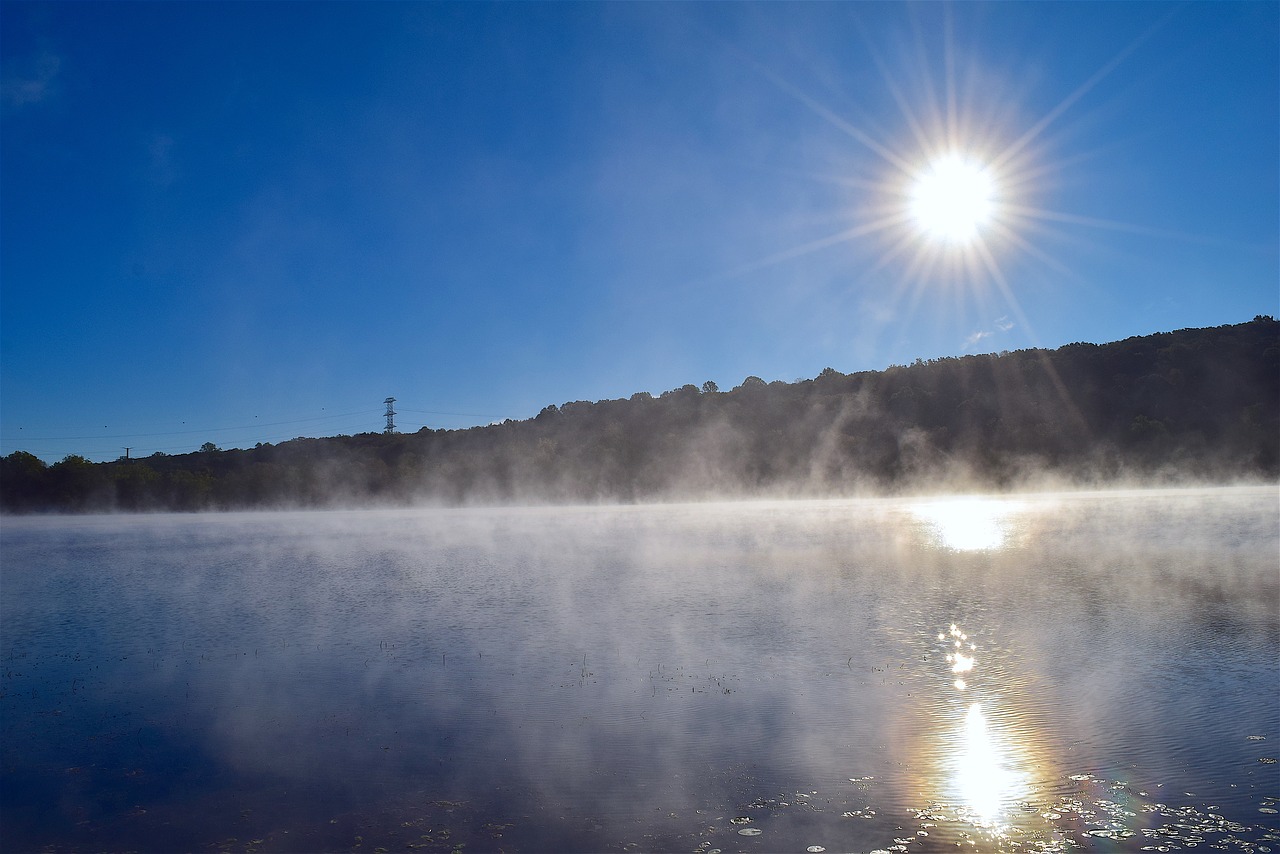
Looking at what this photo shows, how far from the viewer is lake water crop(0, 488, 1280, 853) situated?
21.7 ft

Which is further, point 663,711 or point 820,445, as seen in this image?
point 820,445

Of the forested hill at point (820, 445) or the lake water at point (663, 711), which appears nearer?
the lake water at point (663, 711)

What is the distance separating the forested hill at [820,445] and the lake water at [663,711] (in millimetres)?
51401

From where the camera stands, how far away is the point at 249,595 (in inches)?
799

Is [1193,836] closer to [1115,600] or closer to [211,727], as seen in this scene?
[211,727]

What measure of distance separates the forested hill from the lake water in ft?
169

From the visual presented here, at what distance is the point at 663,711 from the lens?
955cm

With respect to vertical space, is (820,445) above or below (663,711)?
above

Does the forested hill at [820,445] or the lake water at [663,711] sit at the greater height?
the forested hill at [820,445]

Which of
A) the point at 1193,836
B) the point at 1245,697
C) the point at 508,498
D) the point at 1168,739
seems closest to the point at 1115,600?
the point at 1245,697

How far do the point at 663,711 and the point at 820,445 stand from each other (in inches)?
2995

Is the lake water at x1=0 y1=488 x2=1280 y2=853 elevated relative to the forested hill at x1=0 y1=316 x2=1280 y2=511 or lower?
lower

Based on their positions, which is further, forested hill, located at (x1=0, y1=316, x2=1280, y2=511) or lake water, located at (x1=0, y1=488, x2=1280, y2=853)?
forested hill, located at (x1=0, y1=316, x2=1280, y2=511)

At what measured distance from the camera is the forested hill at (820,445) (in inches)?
2596
